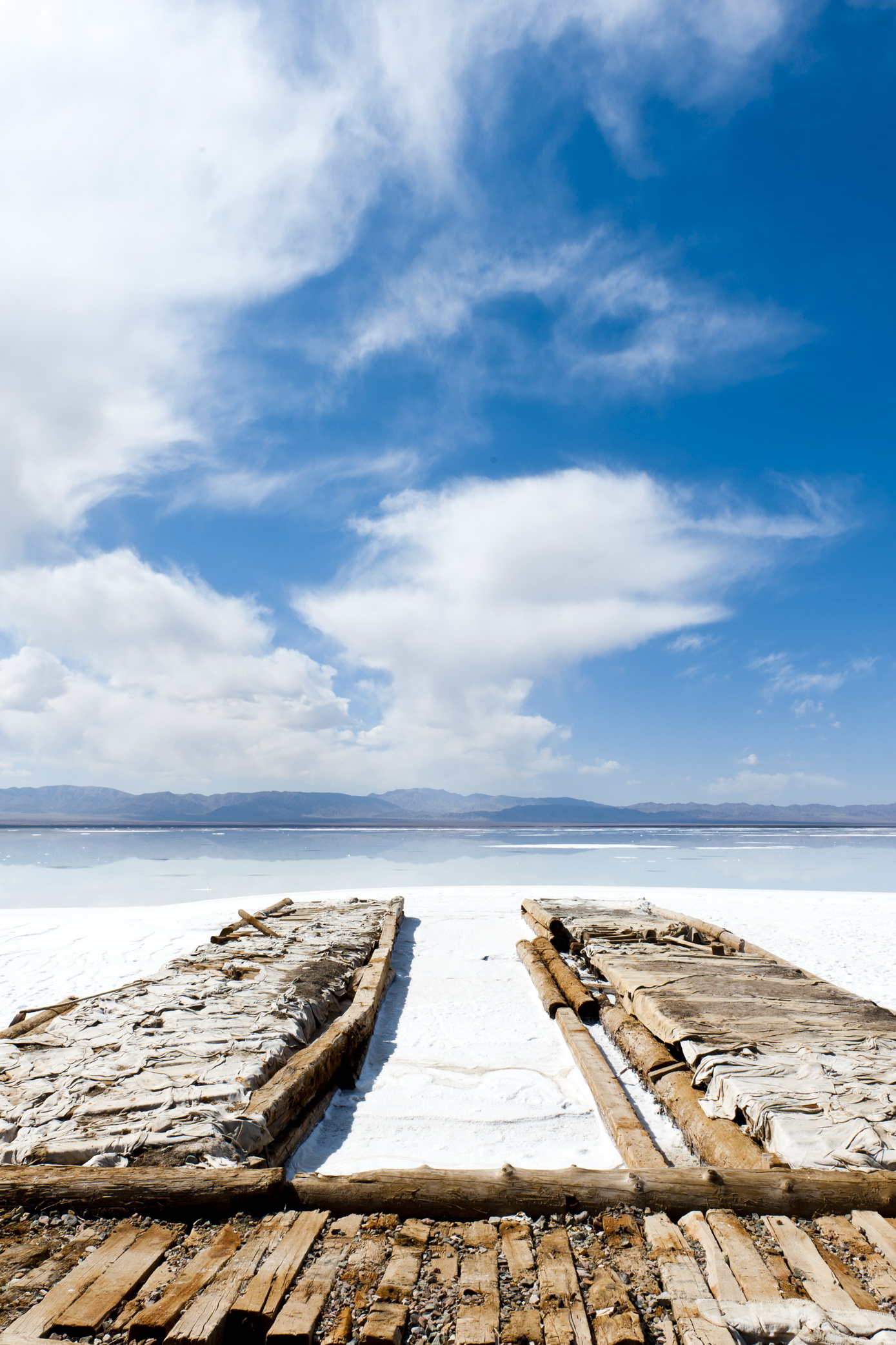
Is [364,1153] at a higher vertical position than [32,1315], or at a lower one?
lower

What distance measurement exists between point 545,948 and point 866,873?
901 inches

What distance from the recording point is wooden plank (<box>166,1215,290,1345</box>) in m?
2.46

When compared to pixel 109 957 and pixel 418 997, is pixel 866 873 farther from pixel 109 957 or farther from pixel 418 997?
pixel 109 957

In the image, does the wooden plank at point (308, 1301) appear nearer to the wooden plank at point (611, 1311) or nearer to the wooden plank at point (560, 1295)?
the wooden plank at point (560, 1295)

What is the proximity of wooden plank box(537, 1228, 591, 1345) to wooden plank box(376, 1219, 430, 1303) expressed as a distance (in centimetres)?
54

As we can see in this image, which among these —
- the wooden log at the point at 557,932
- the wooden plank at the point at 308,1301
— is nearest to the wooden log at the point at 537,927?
the wooden log at the point at 557,932

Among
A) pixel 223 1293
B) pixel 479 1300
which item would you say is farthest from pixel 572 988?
pixel 223 1293

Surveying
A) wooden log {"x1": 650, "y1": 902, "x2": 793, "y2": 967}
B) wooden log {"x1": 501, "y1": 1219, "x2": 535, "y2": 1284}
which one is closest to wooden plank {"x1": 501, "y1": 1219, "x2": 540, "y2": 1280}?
wooden log {"x1": 501, "y1": 1219, "x2": 535, "y2": 1284}

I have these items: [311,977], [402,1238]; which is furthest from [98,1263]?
[311,977]

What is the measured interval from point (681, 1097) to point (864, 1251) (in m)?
1.95

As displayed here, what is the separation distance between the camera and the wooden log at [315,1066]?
4.23m

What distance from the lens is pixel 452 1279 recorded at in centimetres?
284

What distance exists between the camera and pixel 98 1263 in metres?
2.90

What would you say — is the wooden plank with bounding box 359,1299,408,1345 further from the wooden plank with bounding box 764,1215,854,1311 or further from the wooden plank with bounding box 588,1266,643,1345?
the wooden plank with bounding box 764,1215,854,1311
